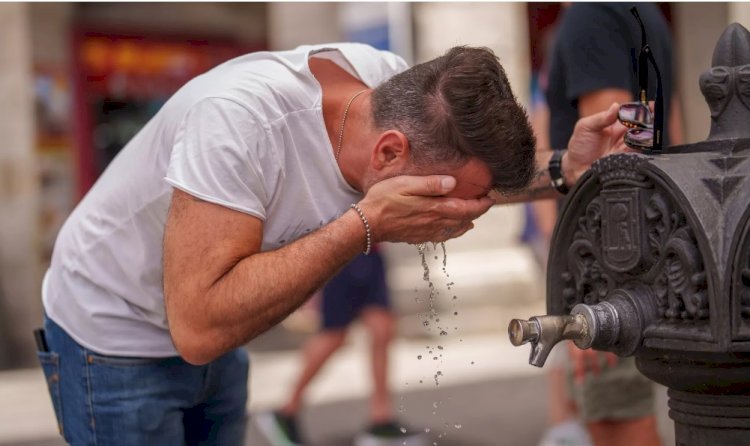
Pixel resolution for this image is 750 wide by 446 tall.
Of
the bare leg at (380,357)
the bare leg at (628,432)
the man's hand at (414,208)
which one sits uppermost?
the man's hand at (414,208)

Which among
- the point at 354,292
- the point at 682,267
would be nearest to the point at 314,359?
the point at 354,292

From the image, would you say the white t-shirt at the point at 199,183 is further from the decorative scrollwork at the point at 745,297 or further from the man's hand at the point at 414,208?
the decorative scrollwork at the point at 745,297

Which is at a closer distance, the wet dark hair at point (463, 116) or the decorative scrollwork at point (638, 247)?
the decorative scrollwork at point (638, 247)

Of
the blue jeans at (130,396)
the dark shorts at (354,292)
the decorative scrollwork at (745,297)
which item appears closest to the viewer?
the decorative scrollwork at (745,297)

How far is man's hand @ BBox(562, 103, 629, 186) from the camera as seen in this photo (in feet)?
8.00

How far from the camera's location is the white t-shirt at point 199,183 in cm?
202

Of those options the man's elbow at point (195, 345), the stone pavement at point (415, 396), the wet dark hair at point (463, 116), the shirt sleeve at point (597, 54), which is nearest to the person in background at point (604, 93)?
the shirt sleeve at point (597, 54)

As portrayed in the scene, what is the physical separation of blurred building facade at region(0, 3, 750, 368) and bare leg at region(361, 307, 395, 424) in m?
2.98

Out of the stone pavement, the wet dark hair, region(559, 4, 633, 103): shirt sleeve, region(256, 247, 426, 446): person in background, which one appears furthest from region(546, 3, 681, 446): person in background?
region(256, 247, 426, 446): person in background

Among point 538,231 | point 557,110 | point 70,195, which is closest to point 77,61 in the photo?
point 70,195

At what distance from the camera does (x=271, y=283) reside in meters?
2.00

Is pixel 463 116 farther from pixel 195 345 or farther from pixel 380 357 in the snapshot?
pixel 380 357

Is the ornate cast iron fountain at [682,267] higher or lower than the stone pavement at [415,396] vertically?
higher

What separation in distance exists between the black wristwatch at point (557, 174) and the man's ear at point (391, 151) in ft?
1.93
